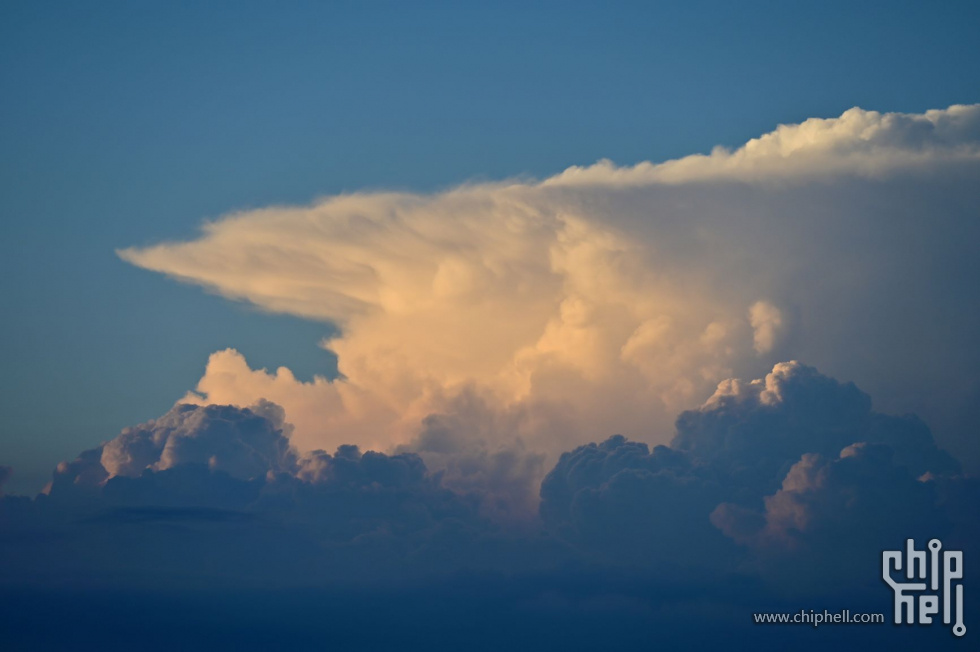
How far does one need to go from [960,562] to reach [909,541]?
11.9m

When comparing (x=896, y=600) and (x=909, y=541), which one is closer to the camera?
(x=896, y=600)

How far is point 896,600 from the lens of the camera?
7151 inches

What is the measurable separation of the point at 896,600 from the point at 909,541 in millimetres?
19309

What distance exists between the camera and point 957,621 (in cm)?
18712

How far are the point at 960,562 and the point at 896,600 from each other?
18.4 m

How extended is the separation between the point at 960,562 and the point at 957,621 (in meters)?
14.0

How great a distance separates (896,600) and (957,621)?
61.5 ft

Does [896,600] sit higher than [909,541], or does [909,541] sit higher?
[909,541]

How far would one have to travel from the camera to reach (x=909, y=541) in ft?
641

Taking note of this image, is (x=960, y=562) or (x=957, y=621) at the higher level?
(x=960, y=562)

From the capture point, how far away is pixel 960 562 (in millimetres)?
185500

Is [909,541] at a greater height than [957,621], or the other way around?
[909,541]
